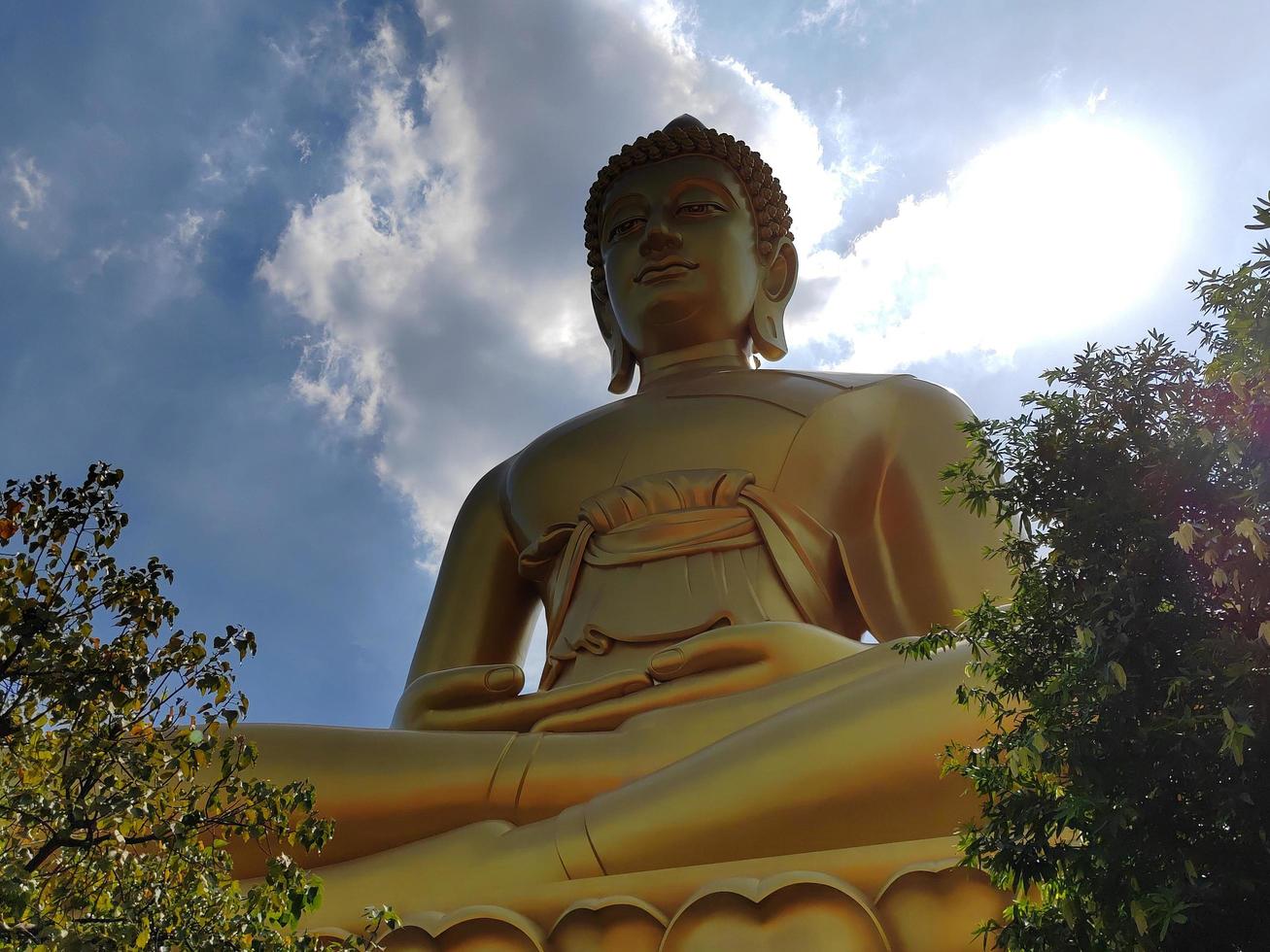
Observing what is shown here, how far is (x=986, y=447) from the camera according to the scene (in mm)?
2914

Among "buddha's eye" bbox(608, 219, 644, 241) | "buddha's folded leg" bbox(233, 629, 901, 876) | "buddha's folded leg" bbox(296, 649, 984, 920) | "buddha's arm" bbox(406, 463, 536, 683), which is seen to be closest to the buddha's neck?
"buddha's eye" bbox(608, 219, 644, 241)

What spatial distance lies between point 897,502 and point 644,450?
3.57ft

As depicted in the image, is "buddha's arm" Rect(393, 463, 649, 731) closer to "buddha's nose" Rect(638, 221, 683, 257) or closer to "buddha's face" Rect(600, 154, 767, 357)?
"buddha's face" Rect(600, 154, 767, 357)

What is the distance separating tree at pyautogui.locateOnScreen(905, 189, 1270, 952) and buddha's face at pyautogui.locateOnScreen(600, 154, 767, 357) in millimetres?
3353

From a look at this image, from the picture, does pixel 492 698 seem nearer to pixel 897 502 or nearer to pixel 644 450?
pixel 644 450

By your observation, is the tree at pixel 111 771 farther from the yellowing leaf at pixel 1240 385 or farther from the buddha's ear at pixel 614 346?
the buddha's ear at pixel 614 346

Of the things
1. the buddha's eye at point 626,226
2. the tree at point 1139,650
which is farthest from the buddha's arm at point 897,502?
the tree at point 1139,650

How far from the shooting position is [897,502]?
17.8 ft

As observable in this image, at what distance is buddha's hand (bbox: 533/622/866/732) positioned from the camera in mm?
4418

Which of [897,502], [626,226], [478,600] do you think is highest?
[626,226]

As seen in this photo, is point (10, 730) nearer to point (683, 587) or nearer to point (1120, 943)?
point (1120, 943)

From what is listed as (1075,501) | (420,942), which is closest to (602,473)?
(420,942)

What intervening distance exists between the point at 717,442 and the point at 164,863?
130 inches

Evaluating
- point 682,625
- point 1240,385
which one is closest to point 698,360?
point 682,625
